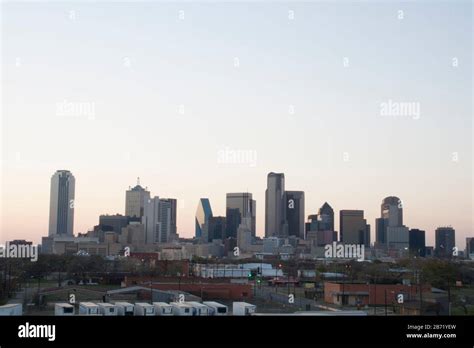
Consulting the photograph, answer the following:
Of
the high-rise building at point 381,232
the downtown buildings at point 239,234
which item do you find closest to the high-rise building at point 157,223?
the downtown buildings at point 239,234

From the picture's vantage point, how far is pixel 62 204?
14.6 m

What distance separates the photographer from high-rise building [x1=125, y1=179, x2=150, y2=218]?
59.8 feet

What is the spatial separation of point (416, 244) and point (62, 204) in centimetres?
1431

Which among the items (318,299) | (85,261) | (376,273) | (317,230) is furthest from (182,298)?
(317,230)

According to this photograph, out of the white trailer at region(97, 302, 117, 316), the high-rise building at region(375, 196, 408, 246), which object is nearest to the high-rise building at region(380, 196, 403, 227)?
the high-rise building at region(375, 196, 408, 246)

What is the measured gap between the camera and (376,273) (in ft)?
59.6

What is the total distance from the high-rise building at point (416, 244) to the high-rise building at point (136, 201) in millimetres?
9722

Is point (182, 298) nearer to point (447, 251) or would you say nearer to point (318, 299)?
point (318, 299)

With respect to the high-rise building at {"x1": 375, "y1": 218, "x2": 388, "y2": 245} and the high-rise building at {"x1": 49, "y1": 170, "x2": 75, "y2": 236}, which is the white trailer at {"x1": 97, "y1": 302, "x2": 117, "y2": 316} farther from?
the high-rise building at {"x1": 375, "y1": 218, "x2": 388, "y2": 245}

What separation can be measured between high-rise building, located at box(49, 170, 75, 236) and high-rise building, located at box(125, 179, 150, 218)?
2012 millimetres

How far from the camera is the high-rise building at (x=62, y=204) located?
12641 millimetres
